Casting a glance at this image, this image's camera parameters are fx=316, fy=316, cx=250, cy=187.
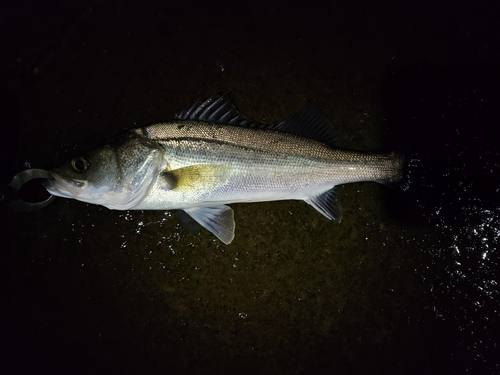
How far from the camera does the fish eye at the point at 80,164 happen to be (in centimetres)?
176

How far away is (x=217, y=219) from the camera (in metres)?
2.00

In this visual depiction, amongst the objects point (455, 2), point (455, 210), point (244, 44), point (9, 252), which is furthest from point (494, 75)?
point (9, 252)

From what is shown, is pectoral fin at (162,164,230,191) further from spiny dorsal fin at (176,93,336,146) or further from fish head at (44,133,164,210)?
spiny dorsal fin at (176,93,336,146)

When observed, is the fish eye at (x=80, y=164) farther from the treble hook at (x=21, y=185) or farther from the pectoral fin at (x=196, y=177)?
the pectoral fin at (x=196, y=177)

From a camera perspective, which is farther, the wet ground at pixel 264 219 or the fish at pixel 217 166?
the wet ground at pixel 264 219

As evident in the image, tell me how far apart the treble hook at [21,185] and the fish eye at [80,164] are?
0.71ft

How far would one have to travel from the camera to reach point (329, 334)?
88.0 inches

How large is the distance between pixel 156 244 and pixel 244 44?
1514 mm

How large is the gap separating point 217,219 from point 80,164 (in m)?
0.85

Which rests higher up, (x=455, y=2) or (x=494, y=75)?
(x=455, y=2)

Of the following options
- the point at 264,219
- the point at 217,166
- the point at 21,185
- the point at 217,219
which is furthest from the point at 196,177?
the point at 21,185

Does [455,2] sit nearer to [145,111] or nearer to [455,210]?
[455,210]

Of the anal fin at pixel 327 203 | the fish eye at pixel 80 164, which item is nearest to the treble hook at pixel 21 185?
the fish eye at pixel 80 164

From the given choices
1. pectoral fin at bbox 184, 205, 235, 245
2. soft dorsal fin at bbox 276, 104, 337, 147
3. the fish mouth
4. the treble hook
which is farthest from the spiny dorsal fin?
the treble hook
